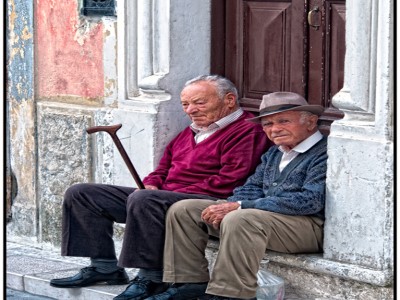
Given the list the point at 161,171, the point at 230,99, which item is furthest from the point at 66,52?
the point at 230,99

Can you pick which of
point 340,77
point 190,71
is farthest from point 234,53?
point 340,77

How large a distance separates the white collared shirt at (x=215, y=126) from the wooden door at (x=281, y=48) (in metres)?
0.39

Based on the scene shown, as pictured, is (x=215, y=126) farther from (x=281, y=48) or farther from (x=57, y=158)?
(x=57, y=158)

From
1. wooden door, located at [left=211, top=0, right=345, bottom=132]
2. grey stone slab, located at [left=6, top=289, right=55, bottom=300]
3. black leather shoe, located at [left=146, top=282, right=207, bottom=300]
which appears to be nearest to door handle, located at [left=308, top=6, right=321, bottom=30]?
wooden door, located at [left=211, top=0, right=345, bottom=132]

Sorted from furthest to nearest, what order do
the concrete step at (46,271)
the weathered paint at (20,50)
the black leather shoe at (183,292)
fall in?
1. the weathered paint at (20,50)
2. the concrete step at (46,271)
3. the black leather shoe at (183,292)

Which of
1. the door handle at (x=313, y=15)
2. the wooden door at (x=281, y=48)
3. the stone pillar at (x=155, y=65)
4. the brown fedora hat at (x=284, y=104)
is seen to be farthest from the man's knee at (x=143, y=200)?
the door handle at (x=313, y=15)

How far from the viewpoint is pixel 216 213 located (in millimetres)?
6488

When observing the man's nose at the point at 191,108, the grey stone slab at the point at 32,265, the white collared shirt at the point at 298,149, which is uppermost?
the man's nose at the point at 191,108

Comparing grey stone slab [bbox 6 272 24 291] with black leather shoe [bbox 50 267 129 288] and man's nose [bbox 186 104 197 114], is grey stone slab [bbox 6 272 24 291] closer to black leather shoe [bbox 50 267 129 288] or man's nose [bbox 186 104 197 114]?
black leather shoe [bbox 50 267 129 288]

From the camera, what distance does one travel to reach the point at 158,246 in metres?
6.66

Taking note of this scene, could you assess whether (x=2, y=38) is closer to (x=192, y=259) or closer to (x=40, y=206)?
(x=40, y=206)

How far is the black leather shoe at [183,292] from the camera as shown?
6598mm

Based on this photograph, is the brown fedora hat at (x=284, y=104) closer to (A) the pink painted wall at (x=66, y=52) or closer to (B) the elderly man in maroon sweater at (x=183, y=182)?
(B) the elderly man in maroon sweater at (x=183, y=182)

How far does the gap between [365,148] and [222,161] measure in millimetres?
835
